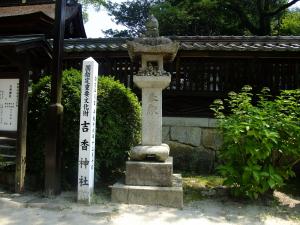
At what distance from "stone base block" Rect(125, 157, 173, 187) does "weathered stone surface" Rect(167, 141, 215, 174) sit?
11.2 ft

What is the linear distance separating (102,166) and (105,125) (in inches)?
36.7

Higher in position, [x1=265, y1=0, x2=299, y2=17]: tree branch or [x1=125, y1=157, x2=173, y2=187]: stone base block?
[x1=265, y1=0, x2=299, y2=17]: tree branch

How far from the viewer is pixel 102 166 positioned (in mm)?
7125

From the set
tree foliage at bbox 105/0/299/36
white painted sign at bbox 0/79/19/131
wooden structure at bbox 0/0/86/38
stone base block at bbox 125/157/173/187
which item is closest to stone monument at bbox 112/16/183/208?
stone base block at bbox 125/157/173/187

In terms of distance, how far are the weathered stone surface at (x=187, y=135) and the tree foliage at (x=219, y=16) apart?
14.3 m

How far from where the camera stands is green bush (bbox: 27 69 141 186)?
653 centimetres

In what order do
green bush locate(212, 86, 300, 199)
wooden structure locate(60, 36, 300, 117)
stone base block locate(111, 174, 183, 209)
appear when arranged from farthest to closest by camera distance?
wooden structure locate(60, 36, 300, 117), green bush locate(212, 86, 300, 199), stone base block locate(111, 174, 183, 209)

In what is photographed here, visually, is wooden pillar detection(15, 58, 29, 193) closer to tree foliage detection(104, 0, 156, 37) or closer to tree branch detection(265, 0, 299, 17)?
tree branch detection(265, 0, 299, 17)

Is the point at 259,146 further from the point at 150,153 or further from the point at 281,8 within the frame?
the point at 281,8

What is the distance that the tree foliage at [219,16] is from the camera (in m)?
22.9

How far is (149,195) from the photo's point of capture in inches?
238

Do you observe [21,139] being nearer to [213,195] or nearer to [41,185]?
[41,185]

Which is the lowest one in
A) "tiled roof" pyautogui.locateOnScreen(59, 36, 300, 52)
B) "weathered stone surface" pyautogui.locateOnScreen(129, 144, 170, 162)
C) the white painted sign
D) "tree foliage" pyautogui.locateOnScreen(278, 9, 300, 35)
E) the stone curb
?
the stone curb

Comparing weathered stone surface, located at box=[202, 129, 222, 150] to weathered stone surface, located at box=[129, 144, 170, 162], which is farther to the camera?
weathered stone surface, located at box=[202, 129, 222, 150]
